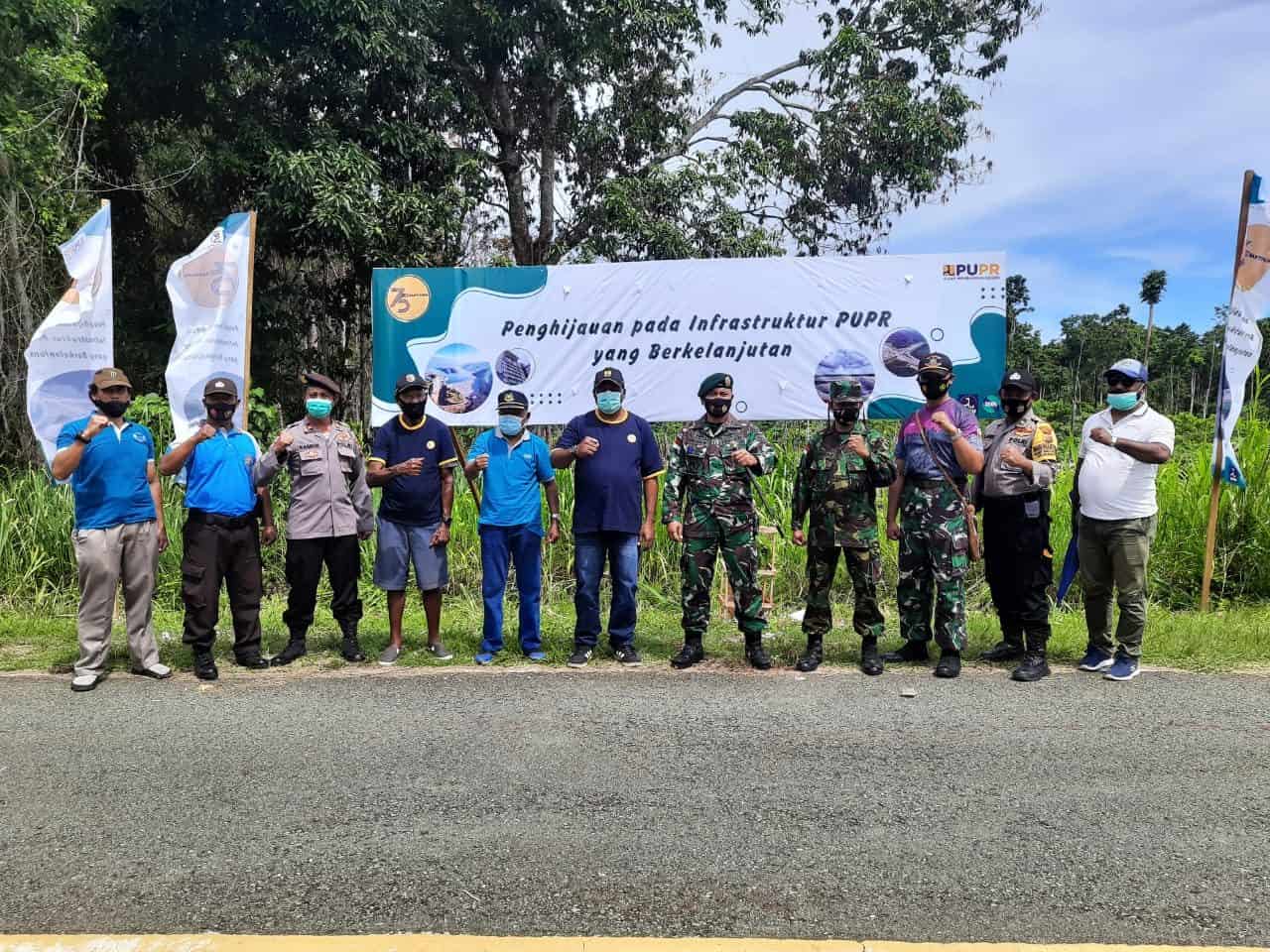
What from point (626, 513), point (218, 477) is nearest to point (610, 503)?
point (626, 513)

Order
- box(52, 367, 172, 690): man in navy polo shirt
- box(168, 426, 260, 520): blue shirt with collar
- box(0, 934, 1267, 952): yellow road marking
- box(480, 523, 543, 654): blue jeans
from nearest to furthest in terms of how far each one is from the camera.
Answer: box(0, 934, 1267, 952): yellow road marking → box(52, 367, 172, 690): man in navy polo shirt → box(168, 426, 260, 520): blue shirt with collar → box(480, 523, 543, 654): blue jeans

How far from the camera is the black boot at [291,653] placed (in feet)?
17.4

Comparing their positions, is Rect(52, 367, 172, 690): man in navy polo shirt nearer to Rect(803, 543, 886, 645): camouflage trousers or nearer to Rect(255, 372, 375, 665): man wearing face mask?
Rect(255, 372, 375, 665): man wearing face mask

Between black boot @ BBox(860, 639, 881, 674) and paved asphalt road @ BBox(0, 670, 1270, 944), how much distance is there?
4.6 inches

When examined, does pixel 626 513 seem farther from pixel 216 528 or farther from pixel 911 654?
pixel 216 528

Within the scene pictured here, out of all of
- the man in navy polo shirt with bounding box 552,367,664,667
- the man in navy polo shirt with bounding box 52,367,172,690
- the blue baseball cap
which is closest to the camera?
the blue baseball cap

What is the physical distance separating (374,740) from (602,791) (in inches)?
47.8

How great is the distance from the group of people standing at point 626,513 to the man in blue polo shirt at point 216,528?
0.04 feet

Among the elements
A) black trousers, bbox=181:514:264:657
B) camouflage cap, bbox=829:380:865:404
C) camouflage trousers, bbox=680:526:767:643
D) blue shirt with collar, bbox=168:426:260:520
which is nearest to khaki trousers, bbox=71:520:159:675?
black trousers, bbox=181:514:264:657

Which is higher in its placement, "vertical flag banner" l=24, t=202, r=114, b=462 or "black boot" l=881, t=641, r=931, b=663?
"vertical flag banner" l=24, t=202, r=114, b=462

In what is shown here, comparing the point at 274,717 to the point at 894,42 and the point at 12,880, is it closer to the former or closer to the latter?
the point at 12,880

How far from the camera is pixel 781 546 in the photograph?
7125 mm

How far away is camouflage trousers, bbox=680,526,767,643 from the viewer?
5141 mm

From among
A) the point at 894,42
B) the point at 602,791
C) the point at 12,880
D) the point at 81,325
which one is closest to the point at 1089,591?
the point at 602,791
